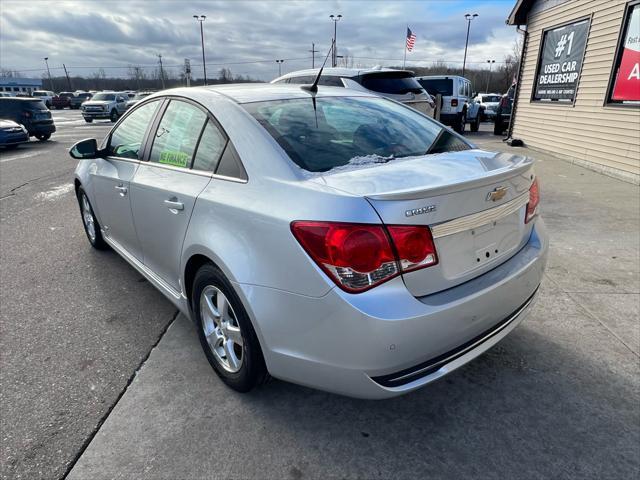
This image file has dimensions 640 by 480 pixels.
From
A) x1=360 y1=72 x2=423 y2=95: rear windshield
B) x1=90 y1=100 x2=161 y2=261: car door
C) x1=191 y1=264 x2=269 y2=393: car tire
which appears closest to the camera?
x1=191 y1=264 x2=269 y2=393: car tire

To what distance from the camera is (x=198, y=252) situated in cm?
234

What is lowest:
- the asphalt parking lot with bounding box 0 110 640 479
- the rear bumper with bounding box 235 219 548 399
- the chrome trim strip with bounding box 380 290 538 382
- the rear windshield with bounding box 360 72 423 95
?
the asphalt parking lot with bounding box 0 110 640 479

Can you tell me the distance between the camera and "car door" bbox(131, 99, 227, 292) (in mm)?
2475

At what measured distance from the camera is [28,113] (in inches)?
613

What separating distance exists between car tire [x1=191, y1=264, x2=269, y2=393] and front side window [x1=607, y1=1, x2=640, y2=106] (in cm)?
866

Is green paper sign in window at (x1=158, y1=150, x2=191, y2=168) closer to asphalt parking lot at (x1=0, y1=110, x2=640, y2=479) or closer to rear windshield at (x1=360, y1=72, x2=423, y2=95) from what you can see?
asphalt parking lot at (x1=0, y1=110, x2=640, y2=479)

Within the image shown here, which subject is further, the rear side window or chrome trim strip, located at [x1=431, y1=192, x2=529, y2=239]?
the rear side window

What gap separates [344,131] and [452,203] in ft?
3.06

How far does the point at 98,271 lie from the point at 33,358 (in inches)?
57.1

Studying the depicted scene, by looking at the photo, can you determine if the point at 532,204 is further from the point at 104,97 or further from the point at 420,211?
the point at 104,97

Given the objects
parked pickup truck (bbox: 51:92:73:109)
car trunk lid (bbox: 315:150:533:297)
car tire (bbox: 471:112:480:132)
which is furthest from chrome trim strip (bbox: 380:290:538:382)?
parked pickup truck (bbox: 51:92:73:109)

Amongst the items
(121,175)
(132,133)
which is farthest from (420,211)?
(132,133)

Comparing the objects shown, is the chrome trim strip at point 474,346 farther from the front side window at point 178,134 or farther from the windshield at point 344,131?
the front side window at point 178,134

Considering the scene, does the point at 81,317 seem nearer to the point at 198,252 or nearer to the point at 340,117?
the point at 198,252
